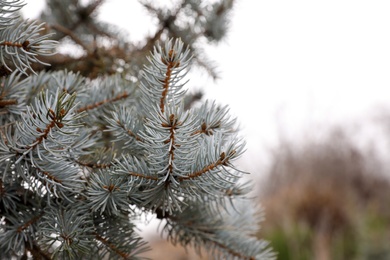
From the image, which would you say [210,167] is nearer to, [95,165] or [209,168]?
[209,168]

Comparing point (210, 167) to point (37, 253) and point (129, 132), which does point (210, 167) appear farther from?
point (37, 253)

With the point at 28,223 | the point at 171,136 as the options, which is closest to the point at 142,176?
the point at 171,136

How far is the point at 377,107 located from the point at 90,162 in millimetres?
10331

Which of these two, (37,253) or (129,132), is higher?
(129,132)

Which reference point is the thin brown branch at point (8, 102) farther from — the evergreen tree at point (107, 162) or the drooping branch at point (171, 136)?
the drooping branch at point (171, 136)

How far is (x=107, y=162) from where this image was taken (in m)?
0.54

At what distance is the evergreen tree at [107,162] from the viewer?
46 centimetres

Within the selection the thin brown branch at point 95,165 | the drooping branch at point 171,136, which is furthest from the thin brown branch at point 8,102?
the drooping branch at point 171,136

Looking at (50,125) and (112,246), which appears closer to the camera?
(50,125)

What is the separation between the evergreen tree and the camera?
457 mm

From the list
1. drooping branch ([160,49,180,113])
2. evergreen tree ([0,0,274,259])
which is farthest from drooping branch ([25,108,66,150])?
drooping branch ([160,49,180,113])

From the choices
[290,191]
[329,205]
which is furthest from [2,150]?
[290,191]

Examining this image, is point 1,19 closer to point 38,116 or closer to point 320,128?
point 38,116

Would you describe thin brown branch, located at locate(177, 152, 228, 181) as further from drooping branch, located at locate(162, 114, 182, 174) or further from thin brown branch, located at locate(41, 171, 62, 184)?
thin brown branch, located at locate(41, 171, 62, 184)
